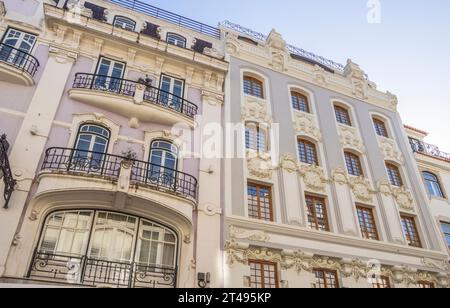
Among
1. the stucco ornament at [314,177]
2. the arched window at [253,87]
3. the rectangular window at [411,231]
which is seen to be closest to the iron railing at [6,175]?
the stucco ornament at [314,177]

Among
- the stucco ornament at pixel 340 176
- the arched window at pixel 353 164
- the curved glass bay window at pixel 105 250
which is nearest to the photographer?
the curved glass bay window at pixel 105 250

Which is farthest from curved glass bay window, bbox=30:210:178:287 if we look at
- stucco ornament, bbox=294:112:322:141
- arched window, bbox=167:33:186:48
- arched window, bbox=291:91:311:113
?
arched window, bbox=167:33:186:48

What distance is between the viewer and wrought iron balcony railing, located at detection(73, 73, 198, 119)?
1379 centimetres

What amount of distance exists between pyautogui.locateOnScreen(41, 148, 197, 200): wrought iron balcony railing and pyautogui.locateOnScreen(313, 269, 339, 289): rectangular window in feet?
17.2

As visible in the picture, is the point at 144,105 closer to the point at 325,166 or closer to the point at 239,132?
the point at 239,132

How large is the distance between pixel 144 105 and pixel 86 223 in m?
4.82

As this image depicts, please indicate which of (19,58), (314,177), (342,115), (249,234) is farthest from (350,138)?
(19,58)

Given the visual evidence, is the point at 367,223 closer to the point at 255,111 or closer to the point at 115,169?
the point at 255,111

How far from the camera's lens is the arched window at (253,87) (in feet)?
57.7

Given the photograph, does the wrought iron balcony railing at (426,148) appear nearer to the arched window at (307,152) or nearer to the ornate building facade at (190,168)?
the ornate building facade at (190,168)

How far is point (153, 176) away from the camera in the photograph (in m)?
12.4

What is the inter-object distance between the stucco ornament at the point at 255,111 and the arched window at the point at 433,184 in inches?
388

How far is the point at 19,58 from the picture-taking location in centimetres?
1340

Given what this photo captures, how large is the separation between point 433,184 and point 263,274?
41.6ft
